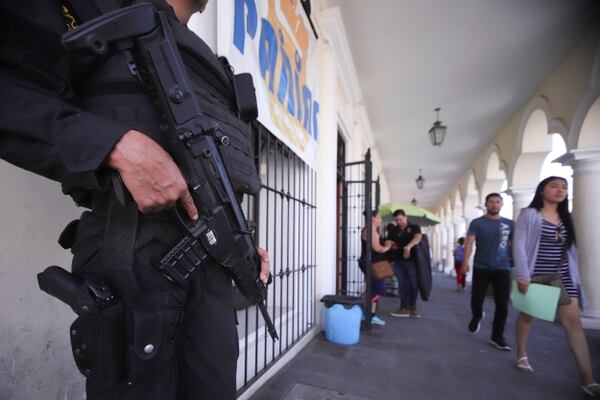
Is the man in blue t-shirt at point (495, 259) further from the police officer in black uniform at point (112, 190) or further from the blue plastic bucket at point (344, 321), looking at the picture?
the police officer in black uniform at point (112, 190)

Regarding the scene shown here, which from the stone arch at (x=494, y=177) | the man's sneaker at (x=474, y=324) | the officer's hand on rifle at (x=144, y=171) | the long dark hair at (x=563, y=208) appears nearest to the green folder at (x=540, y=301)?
the long dark hair at (x=563, y=208)

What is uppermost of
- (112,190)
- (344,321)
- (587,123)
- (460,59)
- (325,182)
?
(460,59)

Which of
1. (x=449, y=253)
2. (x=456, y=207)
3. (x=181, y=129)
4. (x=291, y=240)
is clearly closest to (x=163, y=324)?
(x=181, y=129)

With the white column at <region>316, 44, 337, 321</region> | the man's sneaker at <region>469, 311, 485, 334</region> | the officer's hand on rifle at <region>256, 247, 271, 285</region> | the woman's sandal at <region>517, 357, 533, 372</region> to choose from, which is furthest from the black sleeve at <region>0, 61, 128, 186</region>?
the man's sneaker at <region>469, 311, 485, 334</region>

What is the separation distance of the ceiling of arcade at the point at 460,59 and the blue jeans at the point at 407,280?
3228 mm

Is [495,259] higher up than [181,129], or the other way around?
[181,129]

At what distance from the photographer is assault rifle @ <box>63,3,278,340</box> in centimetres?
67

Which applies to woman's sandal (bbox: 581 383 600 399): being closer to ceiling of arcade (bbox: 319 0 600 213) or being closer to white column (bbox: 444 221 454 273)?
ceiling of arcade (bbox: 319 0 600 213)

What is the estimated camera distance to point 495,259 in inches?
138

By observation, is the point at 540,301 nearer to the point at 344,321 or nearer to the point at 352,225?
the point at 344,321

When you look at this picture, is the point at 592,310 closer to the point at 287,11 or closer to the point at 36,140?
the point at 287,11

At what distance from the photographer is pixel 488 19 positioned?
4.22 meters

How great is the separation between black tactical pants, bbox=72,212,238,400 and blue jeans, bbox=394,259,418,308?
442cm

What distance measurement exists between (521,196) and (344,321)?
236 inches
